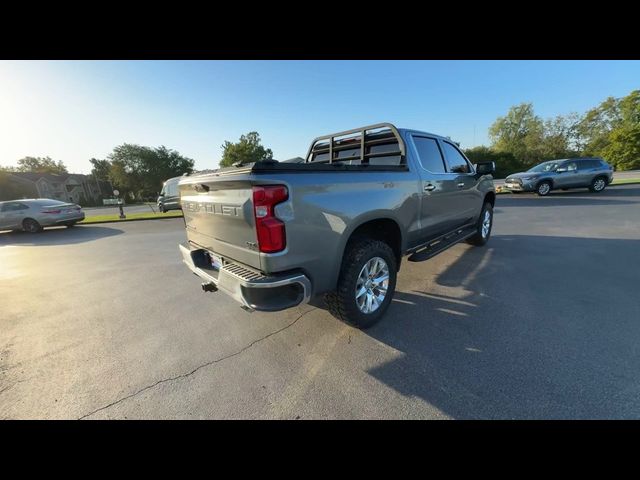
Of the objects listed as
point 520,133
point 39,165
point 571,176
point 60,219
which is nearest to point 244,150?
point 60,219

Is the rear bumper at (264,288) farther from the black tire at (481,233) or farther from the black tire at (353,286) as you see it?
the black tire at (481,233)

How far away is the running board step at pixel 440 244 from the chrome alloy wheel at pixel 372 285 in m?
0.67

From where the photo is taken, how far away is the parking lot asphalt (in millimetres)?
1854

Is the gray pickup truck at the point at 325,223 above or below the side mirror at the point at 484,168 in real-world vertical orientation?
below

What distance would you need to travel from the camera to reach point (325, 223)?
7.39ft

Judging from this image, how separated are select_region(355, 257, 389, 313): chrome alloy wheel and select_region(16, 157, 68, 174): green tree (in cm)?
10643

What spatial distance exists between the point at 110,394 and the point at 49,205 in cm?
1290

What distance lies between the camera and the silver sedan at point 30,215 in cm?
1020

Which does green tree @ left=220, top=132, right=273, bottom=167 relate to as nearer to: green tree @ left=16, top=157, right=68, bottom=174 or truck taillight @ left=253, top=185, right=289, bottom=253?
truck taillight @ left=253, top=185, right=289, bottom=253

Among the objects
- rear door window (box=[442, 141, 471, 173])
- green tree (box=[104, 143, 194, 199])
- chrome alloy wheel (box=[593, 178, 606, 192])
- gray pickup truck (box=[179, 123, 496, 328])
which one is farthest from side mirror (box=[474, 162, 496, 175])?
green tree (box=[104, 143, 194, 199])

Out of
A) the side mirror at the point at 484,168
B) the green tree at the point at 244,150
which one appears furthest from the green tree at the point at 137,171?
the side mirror at the point at 484,168

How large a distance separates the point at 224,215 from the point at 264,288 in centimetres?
79

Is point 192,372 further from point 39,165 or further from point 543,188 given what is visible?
point 39,165
